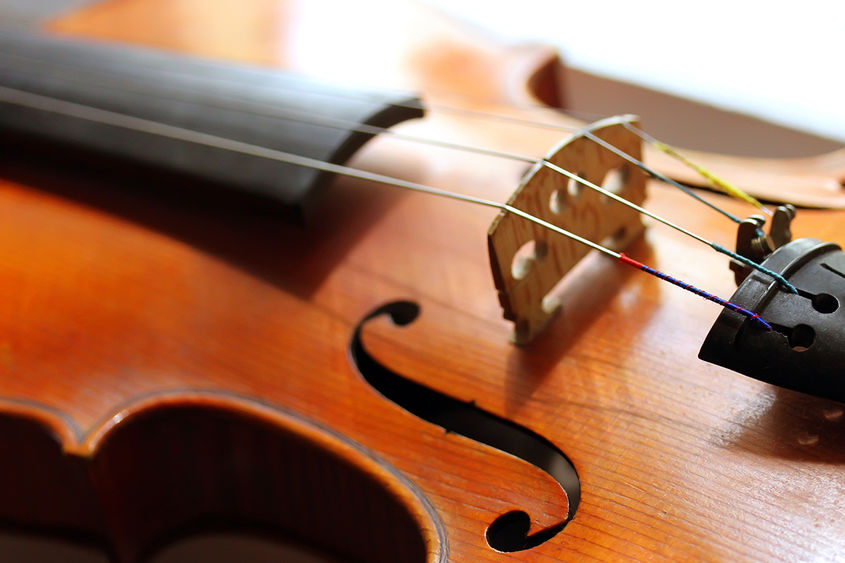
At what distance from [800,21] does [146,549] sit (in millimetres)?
1277

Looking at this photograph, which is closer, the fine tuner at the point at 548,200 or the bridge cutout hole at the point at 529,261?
the fine tuner at the point at 548,200

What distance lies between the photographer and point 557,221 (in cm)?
81

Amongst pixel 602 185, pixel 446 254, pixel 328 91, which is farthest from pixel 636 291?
pixel 328 91

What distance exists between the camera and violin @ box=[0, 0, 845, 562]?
647 millimetres

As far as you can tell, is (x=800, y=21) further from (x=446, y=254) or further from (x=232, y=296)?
(x=232, y=296)

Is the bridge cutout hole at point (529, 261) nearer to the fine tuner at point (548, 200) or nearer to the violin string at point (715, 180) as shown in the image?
the fine tuner at point (548, 200)

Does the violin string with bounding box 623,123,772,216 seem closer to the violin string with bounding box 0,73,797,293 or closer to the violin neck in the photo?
the violin string with bounding box 0,73,797,293

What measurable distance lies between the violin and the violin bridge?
3 centimetres

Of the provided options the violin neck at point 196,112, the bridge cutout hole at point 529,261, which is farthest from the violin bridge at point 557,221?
the violin neck at point 196,112

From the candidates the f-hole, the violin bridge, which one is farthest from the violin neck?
the violin bridge

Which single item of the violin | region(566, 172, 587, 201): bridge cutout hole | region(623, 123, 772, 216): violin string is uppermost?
region(623, 123, 772, 216): violin string

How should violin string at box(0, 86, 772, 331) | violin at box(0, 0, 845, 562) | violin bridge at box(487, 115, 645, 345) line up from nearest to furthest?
violin at box(0, 0, 845, 562), violin bridge at box(487, 115, 645, 345), violin string at box(0, 86, 772, 331)

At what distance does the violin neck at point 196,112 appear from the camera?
39.8 inches

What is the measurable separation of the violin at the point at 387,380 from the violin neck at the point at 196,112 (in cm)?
1
